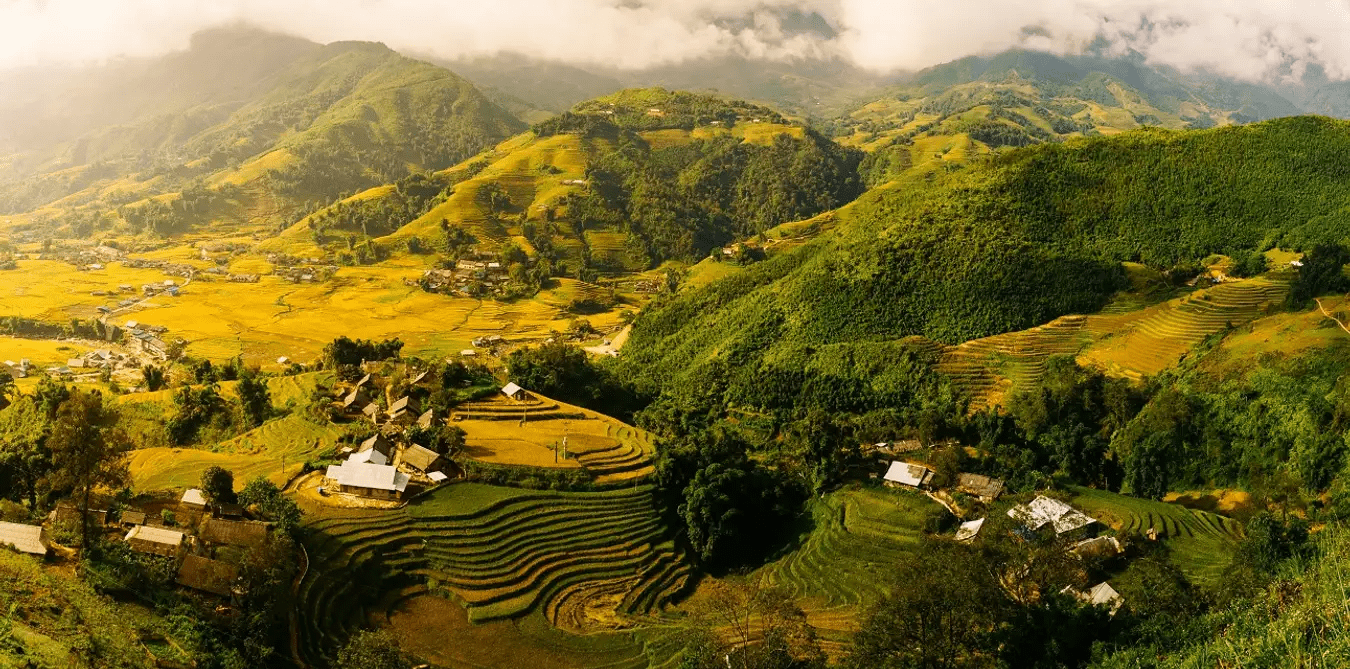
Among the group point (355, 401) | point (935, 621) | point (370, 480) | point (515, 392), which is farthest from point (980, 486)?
point (355, 401)

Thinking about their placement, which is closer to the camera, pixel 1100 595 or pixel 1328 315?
pixel 1100 595

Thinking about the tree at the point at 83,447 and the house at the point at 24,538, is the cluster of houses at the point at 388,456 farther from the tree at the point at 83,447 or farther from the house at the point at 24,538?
the house at the point at 24,538

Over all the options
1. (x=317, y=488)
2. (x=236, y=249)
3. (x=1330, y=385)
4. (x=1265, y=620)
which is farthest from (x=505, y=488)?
(x=236, y=249)

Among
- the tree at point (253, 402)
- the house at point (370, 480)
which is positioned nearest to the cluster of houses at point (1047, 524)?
the house at point (370, 480)

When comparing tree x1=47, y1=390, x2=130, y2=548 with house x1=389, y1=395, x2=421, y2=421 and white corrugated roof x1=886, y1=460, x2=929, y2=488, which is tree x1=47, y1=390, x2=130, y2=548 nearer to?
house x1=389, y1=395, x2=421, y2=421

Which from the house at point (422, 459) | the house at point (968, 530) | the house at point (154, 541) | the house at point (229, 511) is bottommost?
the house at point (968, 530)

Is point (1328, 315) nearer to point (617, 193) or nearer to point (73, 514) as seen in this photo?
point (73, 514)
